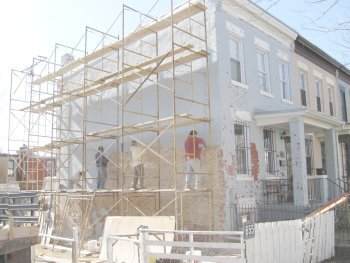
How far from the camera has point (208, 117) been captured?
12.6 m

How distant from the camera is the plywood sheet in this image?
9859 mm

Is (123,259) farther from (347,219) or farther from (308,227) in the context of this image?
(347,219)

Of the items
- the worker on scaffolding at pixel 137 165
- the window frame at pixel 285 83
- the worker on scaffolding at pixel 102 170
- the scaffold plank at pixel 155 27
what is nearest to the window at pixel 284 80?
the window frame at pixel 285 83

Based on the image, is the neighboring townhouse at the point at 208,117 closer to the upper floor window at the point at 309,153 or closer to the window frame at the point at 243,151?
the window frame at the point at 243,151

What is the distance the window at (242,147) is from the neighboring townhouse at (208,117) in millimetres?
34

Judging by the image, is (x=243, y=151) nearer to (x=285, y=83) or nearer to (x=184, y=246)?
(x=285, y=83)

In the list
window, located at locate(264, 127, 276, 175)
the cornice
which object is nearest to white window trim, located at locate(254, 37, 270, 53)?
the cornice

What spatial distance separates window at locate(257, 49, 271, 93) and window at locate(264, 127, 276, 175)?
64.8 inches

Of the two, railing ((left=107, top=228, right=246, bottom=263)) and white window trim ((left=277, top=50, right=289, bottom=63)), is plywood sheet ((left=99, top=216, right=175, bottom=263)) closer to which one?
railing ((left=107, top=228, right=246, bottom=263))

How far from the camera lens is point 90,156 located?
16.8 metres

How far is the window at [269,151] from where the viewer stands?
15203 mm

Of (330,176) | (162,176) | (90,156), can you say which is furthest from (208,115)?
(330,176)

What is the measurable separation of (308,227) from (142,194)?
6.41 metres

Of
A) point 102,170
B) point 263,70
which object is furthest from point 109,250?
point 263,70
